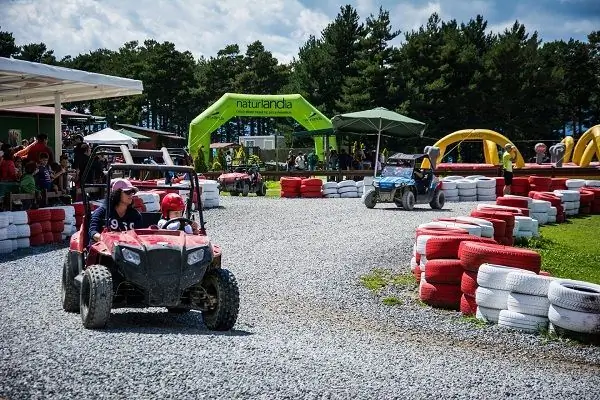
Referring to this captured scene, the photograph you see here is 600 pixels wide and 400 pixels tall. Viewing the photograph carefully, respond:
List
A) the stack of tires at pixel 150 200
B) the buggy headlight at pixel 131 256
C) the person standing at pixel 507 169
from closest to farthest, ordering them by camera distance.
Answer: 1. the buggy headlight at pixel 131 256
2. the stack of tires at pixel 150 200
3. the person standing at pixel 507 169

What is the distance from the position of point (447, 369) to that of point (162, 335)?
2.39m

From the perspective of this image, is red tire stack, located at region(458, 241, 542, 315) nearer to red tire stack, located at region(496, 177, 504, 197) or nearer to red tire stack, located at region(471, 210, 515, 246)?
red tire stack, located at region(471, 210, 515, 246)

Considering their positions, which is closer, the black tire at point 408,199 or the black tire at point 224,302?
the black tire at point 224,302

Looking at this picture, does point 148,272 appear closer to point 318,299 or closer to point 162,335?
point 162,335

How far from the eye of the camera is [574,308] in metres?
7.72

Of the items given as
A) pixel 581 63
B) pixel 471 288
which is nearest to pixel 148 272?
pixel 471 288

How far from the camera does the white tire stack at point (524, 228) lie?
15.7 meters

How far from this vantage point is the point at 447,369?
6043 millimetres

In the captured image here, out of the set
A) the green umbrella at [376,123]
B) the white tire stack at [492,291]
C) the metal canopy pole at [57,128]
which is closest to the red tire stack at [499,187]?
the green umbrella at [376,123]

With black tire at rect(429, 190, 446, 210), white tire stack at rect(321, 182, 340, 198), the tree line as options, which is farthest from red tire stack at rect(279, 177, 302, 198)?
the tree line

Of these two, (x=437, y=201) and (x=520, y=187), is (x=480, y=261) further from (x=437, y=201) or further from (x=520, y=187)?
(x=520, y=187)

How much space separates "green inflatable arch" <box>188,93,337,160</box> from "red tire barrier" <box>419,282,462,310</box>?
25.8 meters

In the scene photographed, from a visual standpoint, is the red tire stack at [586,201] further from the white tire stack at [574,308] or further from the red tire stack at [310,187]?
the white tire stack at [574,308]

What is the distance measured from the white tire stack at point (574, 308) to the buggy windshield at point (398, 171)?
1401 centimetres
